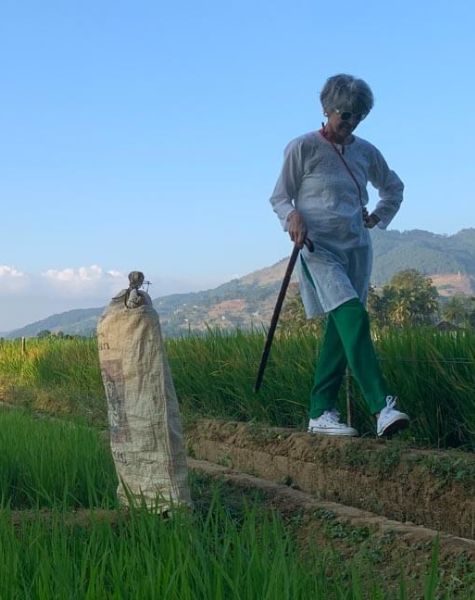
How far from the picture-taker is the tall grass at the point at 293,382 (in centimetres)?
438

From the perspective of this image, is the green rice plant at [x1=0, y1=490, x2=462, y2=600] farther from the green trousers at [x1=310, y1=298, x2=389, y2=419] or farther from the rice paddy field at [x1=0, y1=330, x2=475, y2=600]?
the green trousers at [x1=310, y1=298, x2=389, y2=419]

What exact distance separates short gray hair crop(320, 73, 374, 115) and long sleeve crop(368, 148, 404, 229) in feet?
1.51

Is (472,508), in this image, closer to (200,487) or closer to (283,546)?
(200,487)

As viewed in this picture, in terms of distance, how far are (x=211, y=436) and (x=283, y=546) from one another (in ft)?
11.6

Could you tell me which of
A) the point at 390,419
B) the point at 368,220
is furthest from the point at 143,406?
the point at 368,220

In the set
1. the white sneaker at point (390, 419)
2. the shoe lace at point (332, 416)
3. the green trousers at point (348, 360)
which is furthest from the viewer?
the shoe lace at point (332, 416)

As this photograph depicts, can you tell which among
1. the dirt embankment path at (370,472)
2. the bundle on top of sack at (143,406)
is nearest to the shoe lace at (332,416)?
the dirt embankment path at (370,472)

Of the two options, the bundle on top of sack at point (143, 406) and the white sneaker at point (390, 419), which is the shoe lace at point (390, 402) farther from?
the bundle on top of sack at point (143, 406)

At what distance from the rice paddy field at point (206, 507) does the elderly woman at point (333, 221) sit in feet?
1.16

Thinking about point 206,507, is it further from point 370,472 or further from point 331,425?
point 331,425

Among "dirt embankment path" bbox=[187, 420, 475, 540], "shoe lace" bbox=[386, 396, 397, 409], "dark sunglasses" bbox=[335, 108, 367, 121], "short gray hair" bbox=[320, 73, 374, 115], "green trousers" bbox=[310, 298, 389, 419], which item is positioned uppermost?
"short gray hair" bbox=[320, 73, 374, 115]

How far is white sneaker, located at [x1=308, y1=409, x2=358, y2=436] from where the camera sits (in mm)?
4543

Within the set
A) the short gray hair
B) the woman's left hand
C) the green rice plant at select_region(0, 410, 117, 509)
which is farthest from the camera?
the woman's left hand

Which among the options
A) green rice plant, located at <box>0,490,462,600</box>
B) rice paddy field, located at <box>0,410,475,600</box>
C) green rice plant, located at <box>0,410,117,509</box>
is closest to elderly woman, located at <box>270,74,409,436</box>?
green rice plant, located at <box>0,410,117,509</box>
